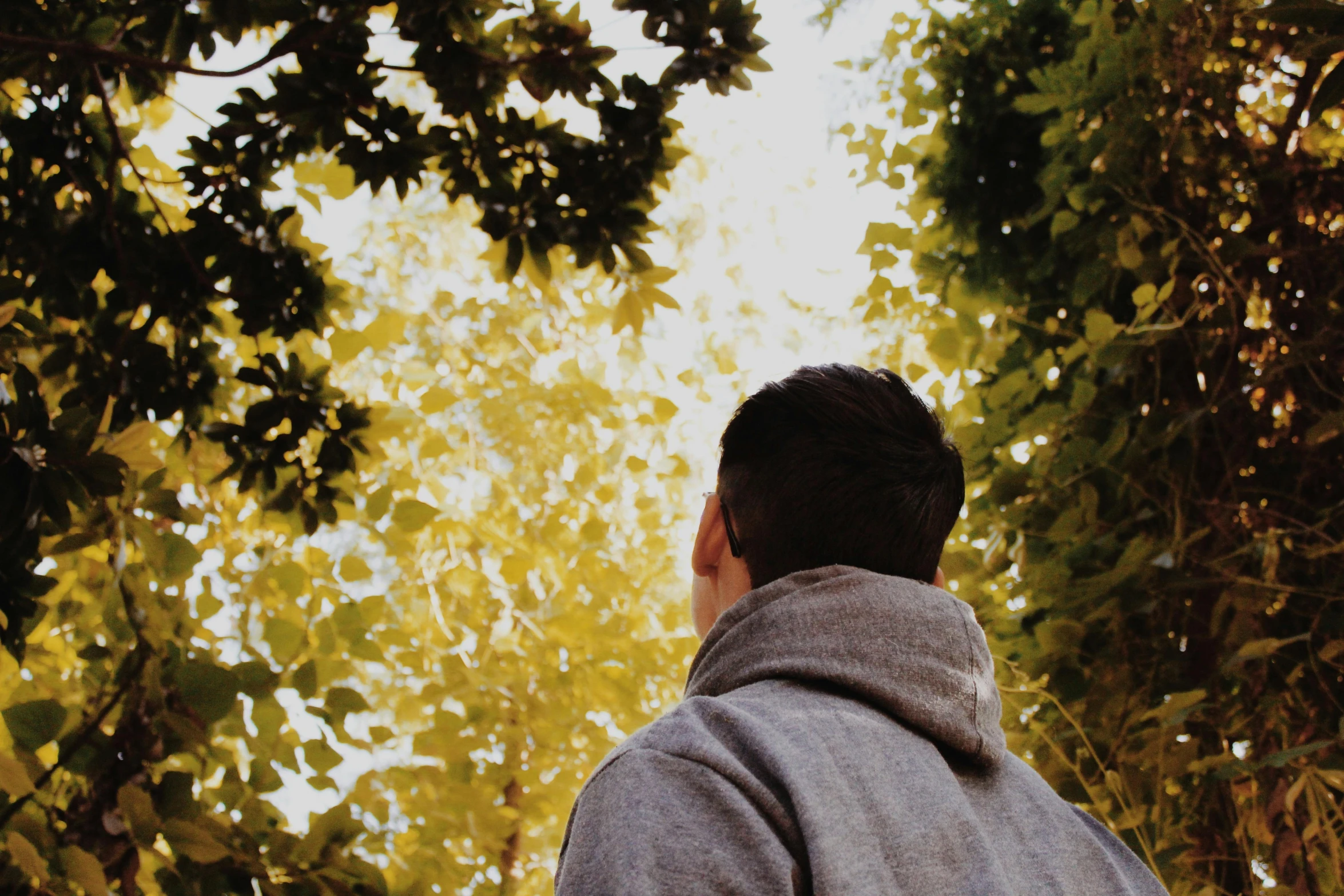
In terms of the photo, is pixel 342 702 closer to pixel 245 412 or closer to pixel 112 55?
pixel 245 412

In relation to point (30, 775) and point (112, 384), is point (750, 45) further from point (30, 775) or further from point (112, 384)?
point (30, 775)

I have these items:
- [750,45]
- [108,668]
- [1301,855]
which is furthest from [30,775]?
[1301,855]

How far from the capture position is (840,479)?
88 cm

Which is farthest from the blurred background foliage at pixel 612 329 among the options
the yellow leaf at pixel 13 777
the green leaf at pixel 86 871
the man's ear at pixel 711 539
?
the man's ear at pixel 711 539

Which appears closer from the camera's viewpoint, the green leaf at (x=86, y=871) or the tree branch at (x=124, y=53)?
the green leaf at (x=86, y=871)

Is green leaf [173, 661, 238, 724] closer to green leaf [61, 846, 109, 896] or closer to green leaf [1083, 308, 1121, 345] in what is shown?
green leaf [61, 846, 109, 896]

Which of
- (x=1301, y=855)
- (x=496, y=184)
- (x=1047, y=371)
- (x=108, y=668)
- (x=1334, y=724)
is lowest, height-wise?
(x=1301, y=855)

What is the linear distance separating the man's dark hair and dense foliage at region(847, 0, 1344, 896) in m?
0.67

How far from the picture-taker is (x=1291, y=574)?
1.56 m

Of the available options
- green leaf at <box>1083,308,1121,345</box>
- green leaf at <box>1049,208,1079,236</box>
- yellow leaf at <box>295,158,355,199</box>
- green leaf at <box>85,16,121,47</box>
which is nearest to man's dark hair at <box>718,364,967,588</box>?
green leaf at <box>1083,308,1121,345</box>

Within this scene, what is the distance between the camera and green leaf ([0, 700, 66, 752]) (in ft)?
3.49

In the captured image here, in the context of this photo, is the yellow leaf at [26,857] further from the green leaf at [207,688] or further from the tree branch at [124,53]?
the tree branch at [124,53]

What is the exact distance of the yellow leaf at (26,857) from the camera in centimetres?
87

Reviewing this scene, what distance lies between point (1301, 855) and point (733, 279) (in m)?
3.61
